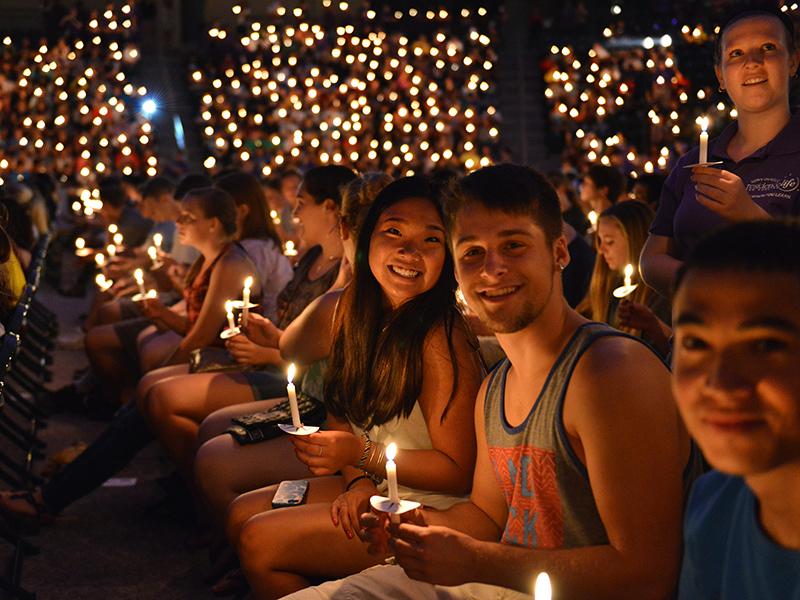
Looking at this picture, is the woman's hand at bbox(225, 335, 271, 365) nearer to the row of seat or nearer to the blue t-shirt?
the row of seat

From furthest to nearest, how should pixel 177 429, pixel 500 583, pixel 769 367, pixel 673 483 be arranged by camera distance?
pixel 177 429 → pixel 500 583 → pixel 673 483 → pixel 769 367

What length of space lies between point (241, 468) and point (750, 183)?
206 centimetres

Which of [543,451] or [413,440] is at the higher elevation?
[543,451]

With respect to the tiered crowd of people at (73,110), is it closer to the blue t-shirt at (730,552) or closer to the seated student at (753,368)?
the blue t-shirt at (730,552)

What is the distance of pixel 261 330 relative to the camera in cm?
454

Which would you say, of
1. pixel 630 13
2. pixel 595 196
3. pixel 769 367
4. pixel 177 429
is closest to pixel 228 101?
pixel 630 13

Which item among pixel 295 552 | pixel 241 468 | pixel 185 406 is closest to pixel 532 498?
Result: pixel 295 552

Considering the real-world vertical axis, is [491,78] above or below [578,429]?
above

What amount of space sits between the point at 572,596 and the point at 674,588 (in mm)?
196

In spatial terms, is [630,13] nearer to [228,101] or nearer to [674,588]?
[228,101]

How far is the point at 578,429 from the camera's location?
210 centimetres

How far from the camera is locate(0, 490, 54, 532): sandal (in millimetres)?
4742

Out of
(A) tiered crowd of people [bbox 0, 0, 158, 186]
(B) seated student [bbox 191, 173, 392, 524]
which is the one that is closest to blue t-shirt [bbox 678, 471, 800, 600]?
(B) seated student [bbox 191, 173, 392, 524]

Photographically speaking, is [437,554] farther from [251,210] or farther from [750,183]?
[251,210]
